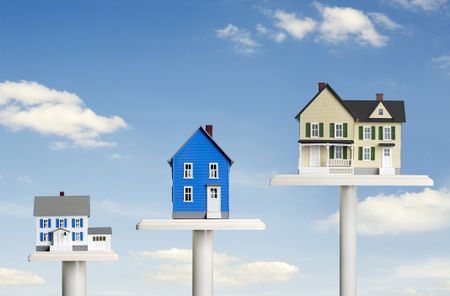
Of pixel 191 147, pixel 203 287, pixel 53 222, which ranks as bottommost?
pixel 203 287

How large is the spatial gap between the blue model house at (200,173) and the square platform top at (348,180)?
112cm

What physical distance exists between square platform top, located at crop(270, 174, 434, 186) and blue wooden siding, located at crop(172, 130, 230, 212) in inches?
42.9

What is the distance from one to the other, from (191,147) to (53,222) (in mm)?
3336

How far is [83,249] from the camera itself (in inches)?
730

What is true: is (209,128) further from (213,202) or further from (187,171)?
(213,202)

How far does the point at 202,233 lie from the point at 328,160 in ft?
9.79

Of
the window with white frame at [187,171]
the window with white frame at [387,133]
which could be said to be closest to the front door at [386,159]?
the window with white frame at [387,133]

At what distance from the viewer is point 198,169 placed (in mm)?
17688

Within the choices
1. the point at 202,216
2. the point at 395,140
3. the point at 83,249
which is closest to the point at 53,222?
the point at 83,249

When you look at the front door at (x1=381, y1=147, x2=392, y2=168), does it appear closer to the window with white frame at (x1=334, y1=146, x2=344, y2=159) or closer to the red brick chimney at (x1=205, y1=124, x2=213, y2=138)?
the window with white frame at (x1=334, y1=146, x2=344, y2=159)

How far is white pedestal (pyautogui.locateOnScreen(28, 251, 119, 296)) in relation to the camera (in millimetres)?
18406

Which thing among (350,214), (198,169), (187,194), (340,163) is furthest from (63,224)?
(350,214)

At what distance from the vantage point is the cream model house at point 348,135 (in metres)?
17.8

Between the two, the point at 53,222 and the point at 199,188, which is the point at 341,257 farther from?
the point at 53,222
